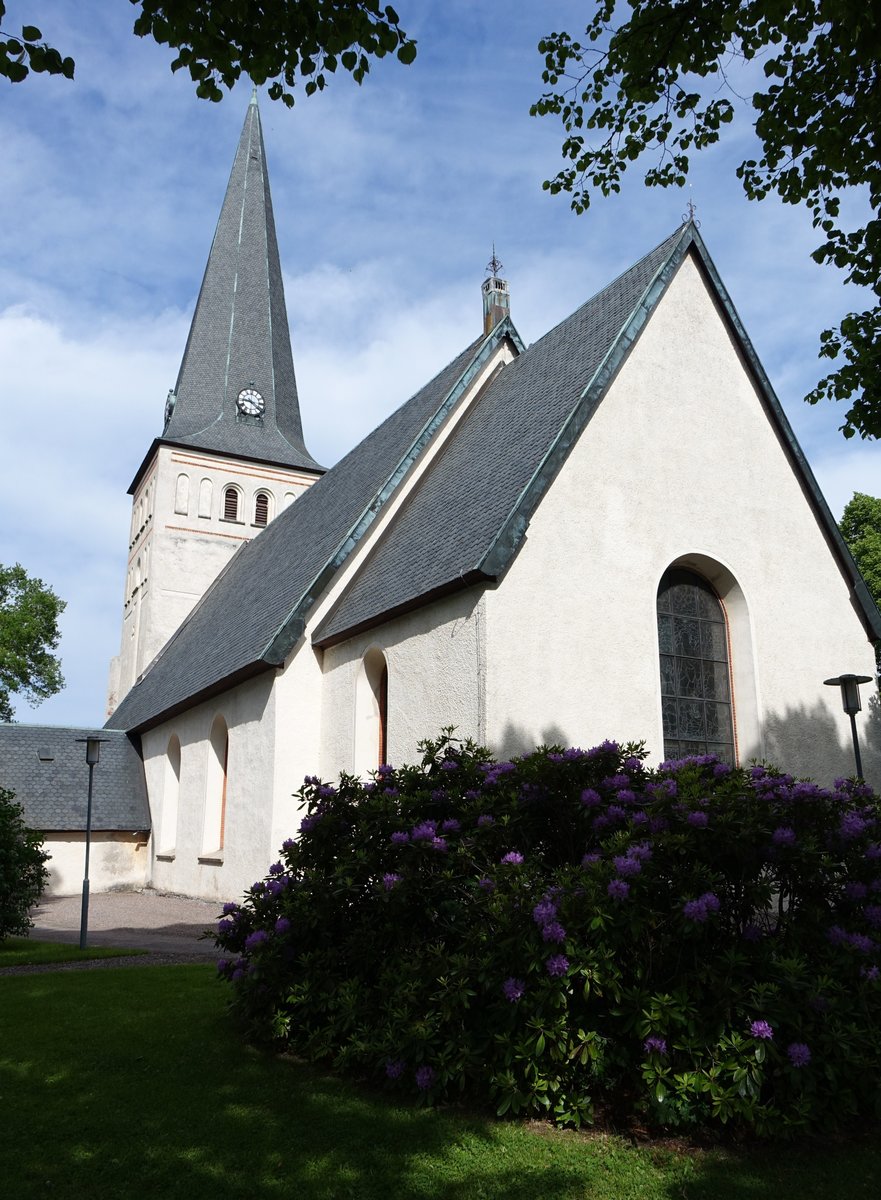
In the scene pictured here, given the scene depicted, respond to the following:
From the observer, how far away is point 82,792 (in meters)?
24.4

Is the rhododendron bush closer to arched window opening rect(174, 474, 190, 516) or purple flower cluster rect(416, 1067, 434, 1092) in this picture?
purple flower cluster rect(416, 1067, 434, 1092)

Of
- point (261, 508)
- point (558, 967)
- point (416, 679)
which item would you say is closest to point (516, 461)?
point (416, 679)

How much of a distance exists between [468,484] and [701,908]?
10.0 m

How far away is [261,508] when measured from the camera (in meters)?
36.6

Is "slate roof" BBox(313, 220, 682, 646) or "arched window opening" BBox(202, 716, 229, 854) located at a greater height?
"slate roof" BBox(313, 220, 682, 646)

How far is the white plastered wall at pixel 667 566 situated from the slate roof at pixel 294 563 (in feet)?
14.4

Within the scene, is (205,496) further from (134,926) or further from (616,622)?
(616,622)

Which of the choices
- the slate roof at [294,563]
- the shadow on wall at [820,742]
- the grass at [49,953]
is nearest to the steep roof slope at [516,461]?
the slate roof at [294,563]

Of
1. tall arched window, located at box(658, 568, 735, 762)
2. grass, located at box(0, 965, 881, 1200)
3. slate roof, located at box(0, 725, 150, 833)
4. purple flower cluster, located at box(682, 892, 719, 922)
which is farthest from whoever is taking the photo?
slate roof, located at box(0, 725, 150, 833)

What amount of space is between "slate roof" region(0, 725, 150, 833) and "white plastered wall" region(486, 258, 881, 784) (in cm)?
1558

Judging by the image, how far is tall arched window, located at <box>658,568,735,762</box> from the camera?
13.1 m

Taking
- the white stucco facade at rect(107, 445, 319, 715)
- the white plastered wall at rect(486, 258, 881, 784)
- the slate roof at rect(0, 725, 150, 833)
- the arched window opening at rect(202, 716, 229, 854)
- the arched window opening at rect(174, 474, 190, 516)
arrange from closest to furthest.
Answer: the white plastered wall at rect(486, 258, 881, 784) < the arched window opening at rect(202, 716, 229, 854) < the slate roof at rect(0, 725, 150, 833) < the white stucco facade at rect(107, 445, 319, 715) < the arched window opening at rect(174, 474, 190, 516)

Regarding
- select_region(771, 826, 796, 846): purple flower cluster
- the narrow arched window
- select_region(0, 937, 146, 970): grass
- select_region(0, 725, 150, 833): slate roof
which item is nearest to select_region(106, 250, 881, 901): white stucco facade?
select_region(0, 937, 146, 970): grass

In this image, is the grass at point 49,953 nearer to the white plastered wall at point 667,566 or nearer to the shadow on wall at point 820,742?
the white plastered wall at point 667,566
